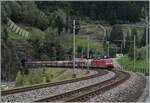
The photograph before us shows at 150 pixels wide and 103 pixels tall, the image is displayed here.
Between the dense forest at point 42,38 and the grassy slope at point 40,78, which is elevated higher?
the dense forest at point 42,38

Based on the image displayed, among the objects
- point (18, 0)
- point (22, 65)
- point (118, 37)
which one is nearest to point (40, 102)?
point (22, 65)

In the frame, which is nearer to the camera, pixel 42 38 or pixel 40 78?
pixel 40 78

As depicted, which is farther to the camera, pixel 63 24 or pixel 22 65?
pixel 63 24

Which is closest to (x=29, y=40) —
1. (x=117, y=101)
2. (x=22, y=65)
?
(x=22, y=65)

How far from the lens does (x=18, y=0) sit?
624 ft

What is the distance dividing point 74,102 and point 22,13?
173 meters

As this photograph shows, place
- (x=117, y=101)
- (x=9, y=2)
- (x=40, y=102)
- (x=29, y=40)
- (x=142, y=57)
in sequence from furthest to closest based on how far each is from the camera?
(x=9, y=2) < (x=29, y=40) < (x=142, y=57) < (x=117, y=101) < (x=40, y=102)

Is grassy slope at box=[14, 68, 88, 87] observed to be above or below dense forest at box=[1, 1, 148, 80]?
below

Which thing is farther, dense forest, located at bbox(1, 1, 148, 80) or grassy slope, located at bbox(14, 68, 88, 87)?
dense forest, located at bbox(1, 1, 148, 80)

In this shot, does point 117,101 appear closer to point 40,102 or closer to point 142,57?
point 40,102

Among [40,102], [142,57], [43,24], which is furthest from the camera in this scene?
[43,24]

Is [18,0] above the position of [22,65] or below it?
above

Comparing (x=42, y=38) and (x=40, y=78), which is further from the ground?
(x=42, y=38)

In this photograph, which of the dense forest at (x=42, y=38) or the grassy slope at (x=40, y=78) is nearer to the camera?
the grassy slope at (x=40, y=78)
